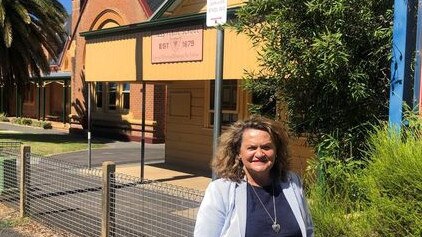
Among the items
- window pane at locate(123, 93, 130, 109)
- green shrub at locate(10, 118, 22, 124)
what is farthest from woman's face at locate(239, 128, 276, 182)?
green shrub at locate(10, 118, 22, 124)

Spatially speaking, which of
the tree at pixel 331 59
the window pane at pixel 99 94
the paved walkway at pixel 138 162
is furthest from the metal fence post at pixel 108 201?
the window pane at pixel 99 94

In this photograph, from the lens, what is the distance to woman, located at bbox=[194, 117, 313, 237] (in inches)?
105

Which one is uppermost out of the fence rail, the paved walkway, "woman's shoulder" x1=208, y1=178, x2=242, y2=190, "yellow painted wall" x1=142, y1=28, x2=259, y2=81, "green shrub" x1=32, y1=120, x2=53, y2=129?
"yellow painted wall" x1=142, y1=28, x2=259, y2=81

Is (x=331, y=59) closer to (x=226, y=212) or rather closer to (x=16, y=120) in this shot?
(x=226, y=212)

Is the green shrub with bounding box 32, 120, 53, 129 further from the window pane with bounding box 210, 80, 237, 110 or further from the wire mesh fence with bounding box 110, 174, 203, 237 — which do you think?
the wire mesh fence with bounding box 110, 174, 203, 237

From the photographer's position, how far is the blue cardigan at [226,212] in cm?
265

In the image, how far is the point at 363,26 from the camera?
14.7 ft

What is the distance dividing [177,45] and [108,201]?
4.68m

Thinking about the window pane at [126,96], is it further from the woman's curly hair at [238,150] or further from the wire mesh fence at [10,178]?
the woman's curly hair at [238,150]

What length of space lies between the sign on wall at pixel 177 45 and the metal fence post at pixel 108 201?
401 centimetres

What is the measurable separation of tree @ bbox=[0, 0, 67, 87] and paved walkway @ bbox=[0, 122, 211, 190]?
4.62m

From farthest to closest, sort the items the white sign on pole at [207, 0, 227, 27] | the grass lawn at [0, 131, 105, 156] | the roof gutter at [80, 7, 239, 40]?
→ the grass lawn at [0, 131, 105, 156] < the roof gutter at [80, 7, 239, 40] < the white sign on pole at [207, 0, 227, 27]

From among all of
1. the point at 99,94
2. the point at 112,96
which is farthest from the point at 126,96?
the point at 99,94

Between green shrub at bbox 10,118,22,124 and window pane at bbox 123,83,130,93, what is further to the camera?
green shrub at bbox 10,118,22,124
